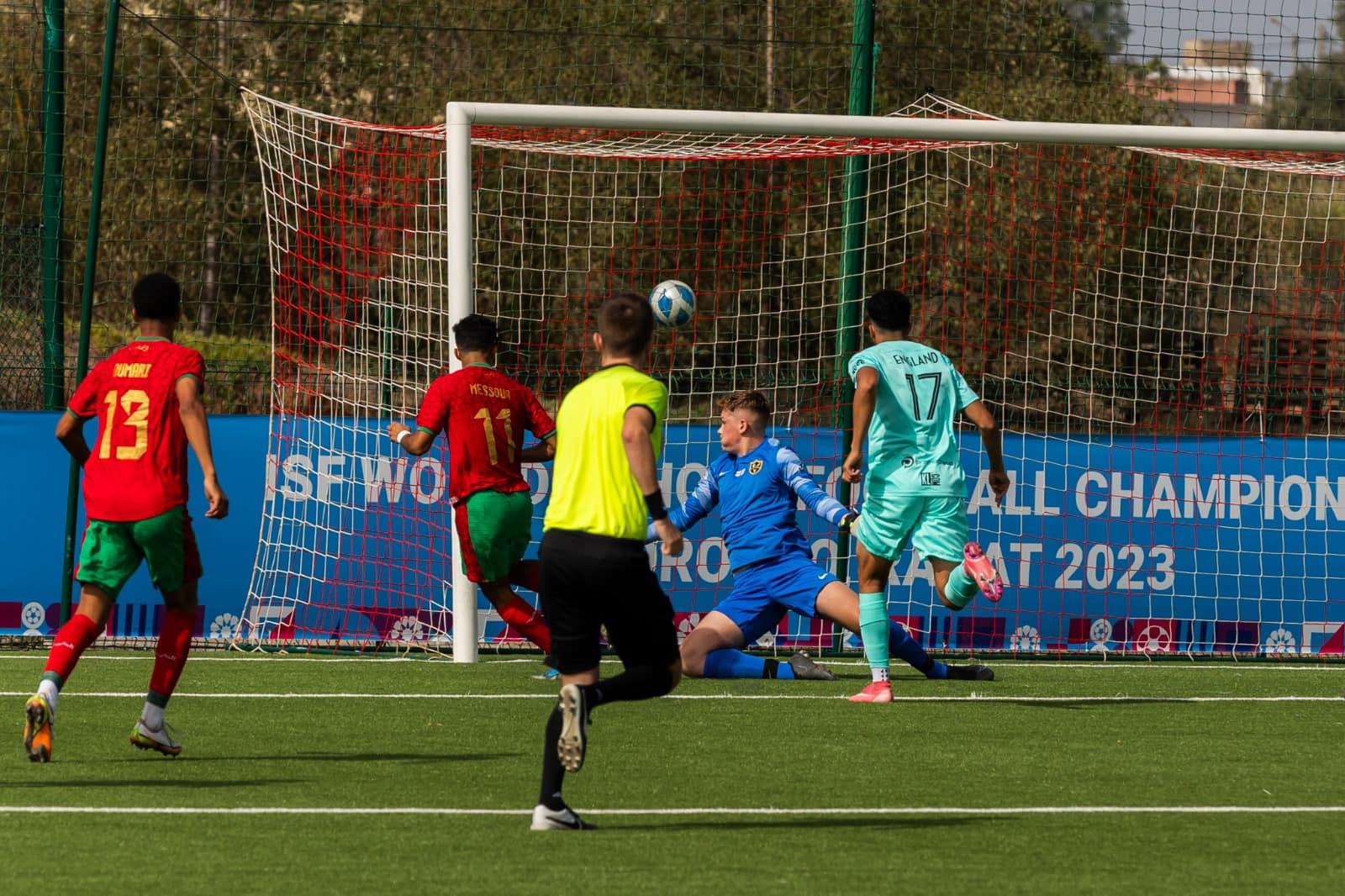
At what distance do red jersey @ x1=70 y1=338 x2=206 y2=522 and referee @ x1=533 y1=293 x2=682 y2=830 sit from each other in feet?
6.40

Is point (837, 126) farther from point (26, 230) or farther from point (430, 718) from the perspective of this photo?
point (26, 230)

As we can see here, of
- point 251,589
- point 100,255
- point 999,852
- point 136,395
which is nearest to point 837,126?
point 251,589

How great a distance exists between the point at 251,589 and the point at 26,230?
327 centimetres

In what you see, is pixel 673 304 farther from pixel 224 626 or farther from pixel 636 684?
pixel 636 684

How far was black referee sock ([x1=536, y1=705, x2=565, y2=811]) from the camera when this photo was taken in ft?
18.4

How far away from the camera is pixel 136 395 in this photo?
7.12 m

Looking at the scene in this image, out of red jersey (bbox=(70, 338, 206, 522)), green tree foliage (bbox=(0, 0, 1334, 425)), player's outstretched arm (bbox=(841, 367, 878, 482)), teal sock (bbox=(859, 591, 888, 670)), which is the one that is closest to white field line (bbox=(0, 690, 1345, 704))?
teal sock (bbox=(859, 591, 888, 670))

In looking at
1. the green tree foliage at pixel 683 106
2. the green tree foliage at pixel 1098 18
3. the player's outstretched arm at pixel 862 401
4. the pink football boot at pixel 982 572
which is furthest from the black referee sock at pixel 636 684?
the green tree foliage at pixel 1098 18

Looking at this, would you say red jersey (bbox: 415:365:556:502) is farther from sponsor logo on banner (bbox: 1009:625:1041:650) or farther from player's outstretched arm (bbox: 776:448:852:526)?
sponsor logo on banner (bbox: 1009:625:1041:650)

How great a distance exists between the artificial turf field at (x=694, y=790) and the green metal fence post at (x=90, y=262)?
1.45 metres

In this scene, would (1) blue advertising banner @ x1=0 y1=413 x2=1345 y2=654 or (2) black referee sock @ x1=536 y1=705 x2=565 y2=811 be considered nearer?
(2) black referee sock @ x1=536 y1=705 x2=565 y2=811

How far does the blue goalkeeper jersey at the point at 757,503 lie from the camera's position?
33.5ft

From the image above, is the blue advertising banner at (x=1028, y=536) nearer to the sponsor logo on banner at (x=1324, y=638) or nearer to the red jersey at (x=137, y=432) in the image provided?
the sponsor logo on banner at (x=1324, y=638)

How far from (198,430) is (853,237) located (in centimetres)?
660
